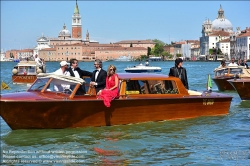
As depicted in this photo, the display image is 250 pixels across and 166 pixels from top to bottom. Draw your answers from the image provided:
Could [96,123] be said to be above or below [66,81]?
below

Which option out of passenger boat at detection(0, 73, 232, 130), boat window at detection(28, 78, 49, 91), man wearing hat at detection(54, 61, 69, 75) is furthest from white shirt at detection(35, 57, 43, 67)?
boat window at detection(28, 78, 49, 91)

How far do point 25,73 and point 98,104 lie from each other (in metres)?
25.5

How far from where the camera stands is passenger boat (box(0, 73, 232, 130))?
430 inches

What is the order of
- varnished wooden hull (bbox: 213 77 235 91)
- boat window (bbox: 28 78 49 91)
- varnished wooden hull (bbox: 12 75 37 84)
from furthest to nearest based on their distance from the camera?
1. varnished wooden hull (bbox: 12 75 37 84)
2. varnished wooden hull (bbox: 213 77 235 91)
3. boat window (bbox: 28 78 49 91)

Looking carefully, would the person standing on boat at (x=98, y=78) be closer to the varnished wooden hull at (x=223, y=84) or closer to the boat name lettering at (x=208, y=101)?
the boat name lettering at (x=208, y=101)

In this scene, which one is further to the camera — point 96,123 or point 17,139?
point 96,123

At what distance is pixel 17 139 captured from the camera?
10547mm

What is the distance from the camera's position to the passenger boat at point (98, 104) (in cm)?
1092

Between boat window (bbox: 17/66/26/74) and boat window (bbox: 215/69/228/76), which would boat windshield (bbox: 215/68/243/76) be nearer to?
boat window (bbox: 215/69/228/76)

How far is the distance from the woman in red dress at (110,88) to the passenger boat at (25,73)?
23751 mm

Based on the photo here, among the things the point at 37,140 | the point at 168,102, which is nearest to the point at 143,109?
the point at 168,102

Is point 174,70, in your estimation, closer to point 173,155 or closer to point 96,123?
point 96,123

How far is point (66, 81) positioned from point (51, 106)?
0.67m

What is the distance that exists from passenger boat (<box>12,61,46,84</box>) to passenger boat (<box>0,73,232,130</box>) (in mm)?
23247
